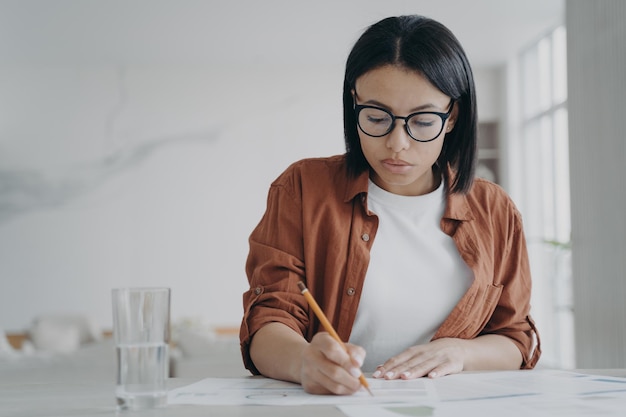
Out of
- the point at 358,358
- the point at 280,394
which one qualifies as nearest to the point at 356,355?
the point at 358,358

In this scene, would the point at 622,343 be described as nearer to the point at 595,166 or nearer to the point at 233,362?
the point at 595,166

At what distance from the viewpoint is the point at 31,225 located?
322 inches

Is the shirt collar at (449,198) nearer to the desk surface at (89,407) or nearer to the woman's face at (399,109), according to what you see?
the woman's face at (399,109)

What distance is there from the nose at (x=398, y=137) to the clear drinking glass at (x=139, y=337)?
510mm

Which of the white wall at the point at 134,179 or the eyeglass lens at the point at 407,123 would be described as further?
the white wall at the point at 134,179

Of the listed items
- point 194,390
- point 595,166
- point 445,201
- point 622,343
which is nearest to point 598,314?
point 622,343

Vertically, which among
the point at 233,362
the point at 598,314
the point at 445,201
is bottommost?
the point at 233,362

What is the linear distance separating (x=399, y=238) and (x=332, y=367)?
44 centimetres

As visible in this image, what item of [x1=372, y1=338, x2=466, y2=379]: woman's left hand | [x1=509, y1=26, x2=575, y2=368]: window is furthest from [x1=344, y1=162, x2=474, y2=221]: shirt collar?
[x1=509, y1=26, x2=575, y2=368]: window

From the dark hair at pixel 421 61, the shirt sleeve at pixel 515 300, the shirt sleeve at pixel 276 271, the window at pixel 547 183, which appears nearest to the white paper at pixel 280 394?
the shirt sleeve at pixel 276 271

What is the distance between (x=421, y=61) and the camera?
4.14 ft

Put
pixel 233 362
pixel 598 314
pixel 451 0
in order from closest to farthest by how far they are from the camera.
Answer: pixel 598 314 → pixel 233 362 → pixel 451 0

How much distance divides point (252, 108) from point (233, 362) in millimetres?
5051

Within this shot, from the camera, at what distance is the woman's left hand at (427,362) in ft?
3.73
